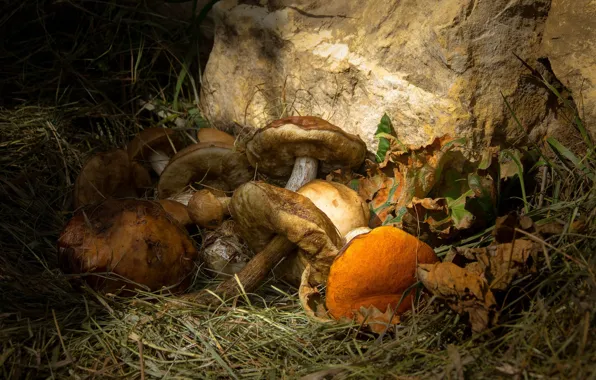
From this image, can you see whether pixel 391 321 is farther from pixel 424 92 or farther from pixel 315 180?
pixel 424 92

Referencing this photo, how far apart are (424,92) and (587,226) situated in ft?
3.55

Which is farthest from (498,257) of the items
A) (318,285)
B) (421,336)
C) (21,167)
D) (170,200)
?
(21,167)

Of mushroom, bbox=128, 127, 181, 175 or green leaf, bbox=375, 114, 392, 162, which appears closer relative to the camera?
green leaf, bbox=375, 114, 392, 162

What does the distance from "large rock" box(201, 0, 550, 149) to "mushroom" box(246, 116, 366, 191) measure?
0.84 feet

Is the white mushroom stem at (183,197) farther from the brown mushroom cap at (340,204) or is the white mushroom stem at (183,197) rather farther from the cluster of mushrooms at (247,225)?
the brown mushroom cap at (340,204)

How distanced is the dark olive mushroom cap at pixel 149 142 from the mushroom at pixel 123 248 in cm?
83

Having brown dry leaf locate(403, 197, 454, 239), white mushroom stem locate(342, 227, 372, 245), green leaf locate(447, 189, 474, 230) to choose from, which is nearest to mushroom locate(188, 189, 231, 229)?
white mushroom stem locate(342, 227, 372, 245)

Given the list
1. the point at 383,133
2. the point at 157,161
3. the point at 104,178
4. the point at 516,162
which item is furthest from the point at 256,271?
the point at 516,162

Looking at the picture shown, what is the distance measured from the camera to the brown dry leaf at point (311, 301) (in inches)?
111

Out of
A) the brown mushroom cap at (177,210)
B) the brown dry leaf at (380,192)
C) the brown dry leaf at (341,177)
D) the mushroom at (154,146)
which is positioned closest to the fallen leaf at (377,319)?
the brown dry leaf at (380,192)

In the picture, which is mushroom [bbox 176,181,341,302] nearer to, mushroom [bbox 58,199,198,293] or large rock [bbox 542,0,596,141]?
mushroom [bbox 58,199,198,293]

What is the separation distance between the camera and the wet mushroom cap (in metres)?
2.63

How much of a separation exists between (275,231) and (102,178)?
1.21 metres

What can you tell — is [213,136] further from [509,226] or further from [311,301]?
[509,226]
